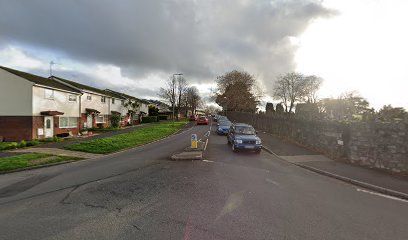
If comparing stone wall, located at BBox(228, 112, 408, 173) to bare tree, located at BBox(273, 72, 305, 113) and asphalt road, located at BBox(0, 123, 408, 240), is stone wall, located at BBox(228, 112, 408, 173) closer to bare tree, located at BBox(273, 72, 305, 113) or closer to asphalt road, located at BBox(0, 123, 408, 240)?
asphalt road, located at BBox(0, 123, 408, 240)

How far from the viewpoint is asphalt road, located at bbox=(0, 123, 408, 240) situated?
5.36 meters

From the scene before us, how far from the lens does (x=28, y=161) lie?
51.0 feet

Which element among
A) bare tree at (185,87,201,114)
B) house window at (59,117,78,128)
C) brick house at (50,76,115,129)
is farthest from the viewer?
bare tree at (185,87,201,114)

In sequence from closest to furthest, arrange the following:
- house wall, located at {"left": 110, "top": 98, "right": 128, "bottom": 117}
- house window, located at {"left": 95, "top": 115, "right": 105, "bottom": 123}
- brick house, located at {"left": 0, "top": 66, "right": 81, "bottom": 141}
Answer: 1. brick house, located at {"left": 0, "top": 66, "right": 81, "bottom": 141}
2. house window, located at {"left": 95, "top": 115, "right": 105, "bottom": 123}
3. house wall, located at {"left": 110, "top": 98, "right": 128, "bottom": 117}

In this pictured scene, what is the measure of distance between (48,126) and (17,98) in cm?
428

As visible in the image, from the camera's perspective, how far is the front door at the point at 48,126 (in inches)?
1181

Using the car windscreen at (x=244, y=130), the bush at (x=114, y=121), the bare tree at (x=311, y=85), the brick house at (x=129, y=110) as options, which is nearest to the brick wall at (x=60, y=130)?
the bush at (x=114, y=121)

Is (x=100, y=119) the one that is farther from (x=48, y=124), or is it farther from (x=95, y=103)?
(x=48, y=124)

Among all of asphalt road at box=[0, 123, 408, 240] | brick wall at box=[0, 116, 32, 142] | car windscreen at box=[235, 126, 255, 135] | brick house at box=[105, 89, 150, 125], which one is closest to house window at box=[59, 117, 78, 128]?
brick wall at box=[0, 116, 32, 142]

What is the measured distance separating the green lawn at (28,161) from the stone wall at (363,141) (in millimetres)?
15509

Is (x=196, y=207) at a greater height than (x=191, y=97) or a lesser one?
lesser

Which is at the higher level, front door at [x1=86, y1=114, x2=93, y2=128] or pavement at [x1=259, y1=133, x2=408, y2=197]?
front door at [x1=86, y1=114, x2=93, y2=128]

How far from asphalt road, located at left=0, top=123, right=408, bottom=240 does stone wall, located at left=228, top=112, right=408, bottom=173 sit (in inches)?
137

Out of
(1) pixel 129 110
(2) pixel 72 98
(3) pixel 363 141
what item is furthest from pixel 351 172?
(1) pixel 129 110
